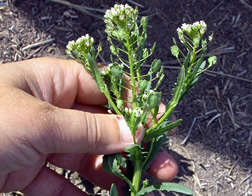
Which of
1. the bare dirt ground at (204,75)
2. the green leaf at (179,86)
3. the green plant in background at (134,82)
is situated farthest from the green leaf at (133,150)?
the bare dirt ground at (204,75)

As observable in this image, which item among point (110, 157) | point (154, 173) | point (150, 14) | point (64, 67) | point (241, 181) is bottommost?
point (241, 181)

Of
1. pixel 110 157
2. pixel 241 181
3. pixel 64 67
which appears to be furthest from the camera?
pixel 241 181

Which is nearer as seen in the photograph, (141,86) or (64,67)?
(141,86)

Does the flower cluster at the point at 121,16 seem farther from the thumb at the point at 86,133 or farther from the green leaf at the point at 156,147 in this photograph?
the green leaf at the point at 156,147

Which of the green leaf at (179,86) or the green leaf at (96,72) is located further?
the green leaf at (96,72)

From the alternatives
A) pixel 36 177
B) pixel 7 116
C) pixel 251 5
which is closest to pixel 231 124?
pixel 251 5

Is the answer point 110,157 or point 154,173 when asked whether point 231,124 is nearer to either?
point 154,173

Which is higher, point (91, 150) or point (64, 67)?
point (64, 67)
